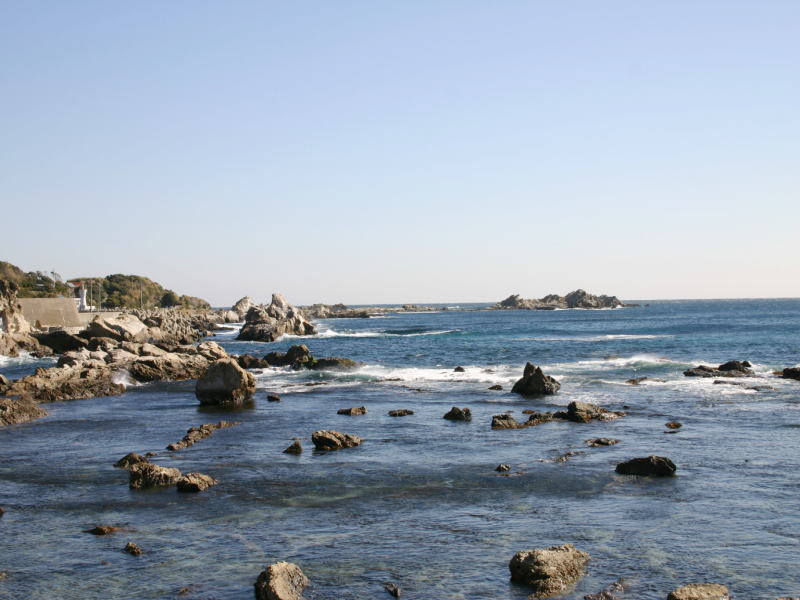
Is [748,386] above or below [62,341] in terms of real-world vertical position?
below

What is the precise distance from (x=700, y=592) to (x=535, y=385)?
2866 centimetres

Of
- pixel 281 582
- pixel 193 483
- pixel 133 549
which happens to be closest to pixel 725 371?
pixel 193 483

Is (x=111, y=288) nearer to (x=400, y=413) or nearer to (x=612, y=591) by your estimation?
(x=400, y=413)

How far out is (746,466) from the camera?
74.2ft

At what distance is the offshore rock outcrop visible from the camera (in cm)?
9806

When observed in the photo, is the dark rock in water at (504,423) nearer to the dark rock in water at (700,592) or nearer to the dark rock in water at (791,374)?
the dark rock in water at (700,592)

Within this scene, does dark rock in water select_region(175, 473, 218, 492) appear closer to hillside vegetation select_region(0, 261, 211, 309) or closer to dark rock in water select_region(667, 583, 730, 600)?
dark rock in water select_region(667, 583, 730, 600)

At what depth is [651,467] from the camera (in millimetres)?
21453

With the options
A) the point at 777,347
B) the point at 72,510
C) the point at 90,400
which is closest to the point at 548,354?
the point at 777,347

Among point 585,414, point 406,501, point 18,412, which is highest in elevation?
point 18,412

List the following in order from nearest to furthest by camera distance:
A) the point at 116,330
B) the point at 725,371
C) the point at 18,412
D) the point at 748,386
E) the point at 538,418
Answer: the point at 538,418, the point at 18,412, the point at 748,386, the point at 725,371, the point at 116,330

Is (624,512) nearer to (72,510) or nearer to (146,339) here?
(72,510)

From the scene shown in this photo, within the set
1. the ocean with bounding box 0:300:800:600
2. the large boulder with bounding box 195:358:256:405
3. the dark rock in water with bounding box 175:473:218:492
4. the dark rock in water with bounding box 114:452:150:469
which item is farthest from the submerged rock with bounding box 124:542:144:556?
the large boulder with bounding box 195:358:256:405

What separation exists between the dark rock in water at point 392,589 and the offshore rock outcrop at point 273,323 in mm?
84617
